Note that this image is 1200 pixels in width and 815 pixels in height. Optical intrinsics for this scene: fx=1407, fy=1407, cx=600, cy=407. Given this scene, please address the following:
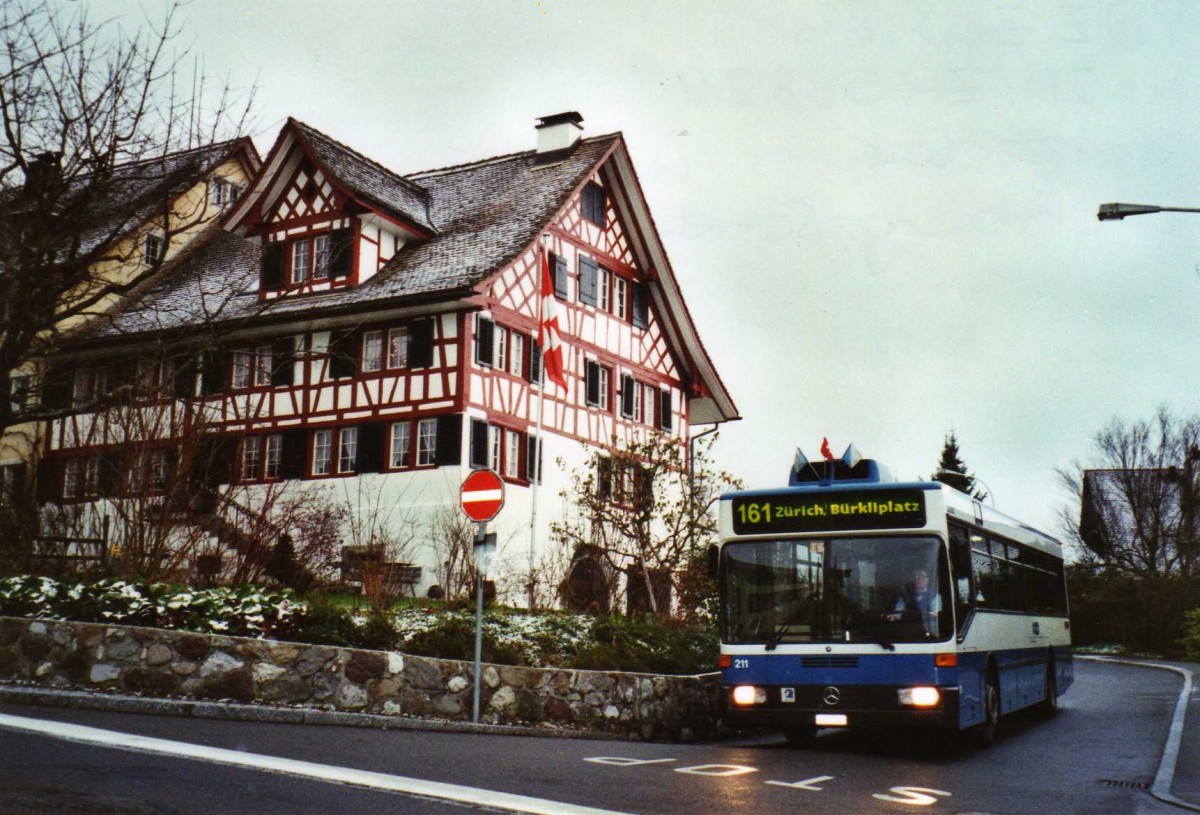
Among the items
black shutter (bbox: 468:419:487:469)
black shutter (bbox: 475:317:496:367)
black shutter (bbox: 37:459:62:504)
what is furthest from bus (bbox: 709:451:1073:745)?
black shutter (bbox: 475:317:496:367)

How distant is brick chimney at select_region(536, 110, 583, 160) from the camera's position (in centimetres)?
3962

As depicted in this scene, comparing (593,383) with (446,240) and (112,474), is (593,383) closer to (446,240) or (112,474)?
(446,240)

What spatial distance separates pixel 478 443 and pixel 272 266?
28.1 ft

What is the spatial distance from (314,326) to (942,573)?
23.4 metres

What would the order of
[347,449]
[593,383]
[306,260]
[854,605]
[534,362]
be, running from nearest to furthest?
[854,605] → [347,449] → [534,362] → [306,260] → [593,383]

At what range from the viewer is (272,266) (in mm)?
37156

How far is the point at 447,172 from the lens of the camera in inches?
1639

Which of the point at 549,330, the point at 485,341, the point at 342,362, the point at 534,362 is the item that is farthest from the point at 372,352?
the point at 549,330

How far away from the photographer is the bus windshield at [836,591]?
14.1 meters

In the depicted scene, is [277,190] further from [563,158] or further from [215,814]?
[215,814]

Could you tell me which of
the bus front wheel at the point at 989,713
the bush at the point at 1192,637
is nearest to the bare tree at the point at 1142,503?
the bush at the point at 1192,637

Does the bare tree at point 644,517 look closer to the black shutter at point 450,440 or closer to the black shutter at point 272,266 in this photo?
the black shutter at point 450,440

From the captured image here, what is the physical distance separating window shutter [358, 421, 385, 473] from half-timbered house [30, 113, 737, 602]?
0.16 feet

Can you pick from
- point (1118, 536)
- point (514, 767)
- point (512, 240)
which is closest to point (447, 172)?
point (512, 240)
